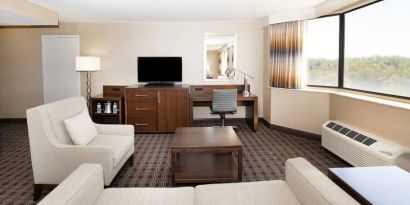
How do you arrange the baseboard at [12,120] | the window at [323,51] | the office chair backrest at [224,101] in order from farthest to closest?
the baseboard at [12,120] < the office chair backrest at [224,101] < the window at [323,51]

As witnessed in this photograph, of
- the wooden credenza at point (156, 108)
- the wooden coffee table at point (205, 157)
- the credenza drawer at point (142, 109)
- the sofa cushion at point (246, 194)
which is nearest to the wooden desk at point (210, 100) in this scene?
the wooden credenza at point (156, 108)

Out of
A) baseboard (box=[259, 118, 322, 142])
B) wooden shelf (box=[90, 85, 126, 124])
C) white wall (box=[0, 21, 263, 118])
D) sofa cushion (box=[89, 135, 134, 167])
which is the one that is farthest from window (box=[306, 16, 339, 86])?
wooden shelf (box=[90, 85, 126, 124])

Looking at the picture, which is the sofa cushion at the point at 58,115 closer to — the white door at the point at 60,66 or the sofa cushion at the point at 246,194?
the sofa cushion at the point at 246,194

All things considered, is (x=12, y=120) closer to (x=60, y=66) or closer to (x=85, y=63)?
(x=60, y=66)

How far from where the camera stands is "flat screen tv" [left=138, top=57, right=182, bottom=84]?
6078 millimetres

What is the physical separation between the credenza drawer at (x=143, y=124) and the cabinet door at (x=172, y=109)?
0.11 metres

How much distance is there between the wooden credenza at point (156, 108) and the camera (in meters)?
5.54

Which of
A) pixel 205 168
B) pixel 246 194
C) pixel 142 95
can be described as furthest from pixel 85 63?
pixel 246 194

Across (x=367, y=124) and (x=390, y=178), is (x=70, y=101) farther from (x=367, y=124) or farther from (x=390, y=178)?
(x=367, y=124)

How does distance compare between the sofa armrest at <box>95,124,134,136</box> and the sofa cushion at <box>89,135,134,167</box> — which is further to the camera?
the sofa armrest at <box>95,124,134,136</box>

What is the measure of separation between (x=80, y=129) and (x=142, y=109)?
246cm

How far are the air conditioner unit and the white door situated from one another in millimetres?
4987

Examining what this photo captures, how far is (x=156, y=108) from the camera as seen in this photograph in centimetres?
558

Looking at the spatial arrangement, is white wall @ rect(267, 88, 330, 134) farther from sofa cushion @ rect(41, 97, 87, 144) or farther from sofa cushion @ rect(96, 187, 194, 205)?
sofa cushion @ rect(41, 97, 87, 144)
